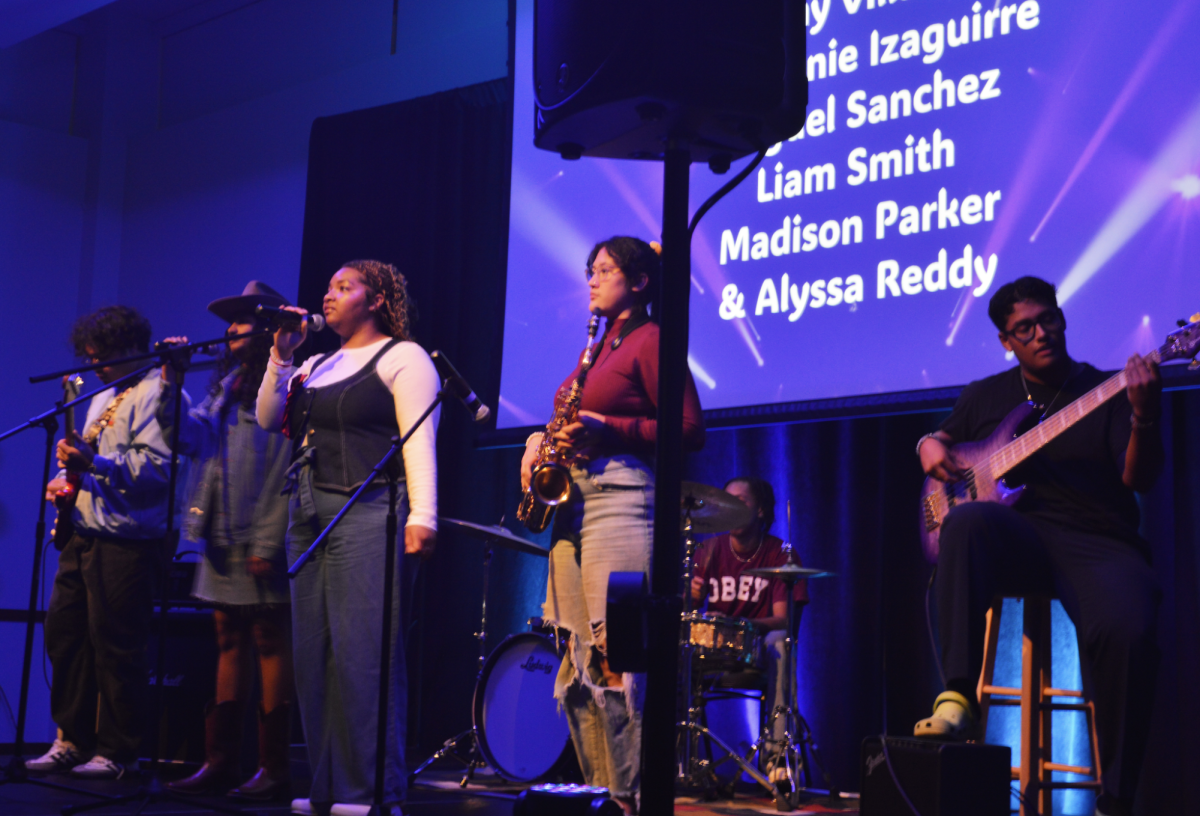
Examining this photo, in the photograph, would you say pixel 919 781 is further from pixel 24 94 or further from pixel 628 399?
pixel 24 94

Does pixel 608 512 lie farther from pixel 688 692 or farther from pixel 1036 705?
pixel 688 692

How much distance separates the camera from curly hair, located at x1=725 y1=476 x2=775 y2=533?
4.61 m

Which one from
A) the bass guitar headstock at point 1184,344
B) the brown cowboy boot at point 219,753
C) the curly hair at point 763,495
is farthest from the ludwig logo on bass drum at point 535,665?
the bass guitar headstock at point 1184,344

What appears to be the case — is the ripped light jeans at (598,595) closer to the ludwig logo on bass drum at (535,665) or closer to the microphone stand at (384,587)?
the microphone stand at (384,587)

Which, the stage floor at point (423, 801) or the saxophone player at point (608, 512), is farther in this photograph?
the stage floor at point (423, 801)

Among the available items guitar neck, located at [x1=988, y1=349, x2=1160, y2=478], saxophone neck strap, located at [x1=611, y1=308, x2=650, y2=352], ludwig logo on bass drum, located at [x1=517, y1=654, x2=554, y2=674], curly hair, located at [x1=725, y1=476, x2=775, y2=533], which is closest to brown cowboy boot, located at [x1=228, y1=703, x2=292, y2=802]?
ludwig logo on bass drum, located at [x1=517, y1=654, x2=554, y2=674]

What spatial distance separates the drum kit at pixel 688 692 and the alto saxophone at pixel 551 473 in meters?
0.91

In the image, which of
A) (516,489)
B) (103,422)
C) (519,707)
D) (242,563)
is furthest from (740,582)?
(103,422)

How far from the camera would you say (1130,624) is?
2.54 metres

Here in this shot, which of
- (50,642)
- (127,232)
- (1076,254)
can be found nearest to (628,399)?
(1076,254)

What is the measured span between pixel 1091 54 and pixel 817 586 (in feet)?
7.23

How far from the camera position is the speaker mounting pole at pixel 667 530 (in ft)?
4.27

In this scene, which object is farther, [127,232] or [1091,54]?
[127,232]

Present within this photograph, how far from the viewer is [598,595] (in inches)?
105
